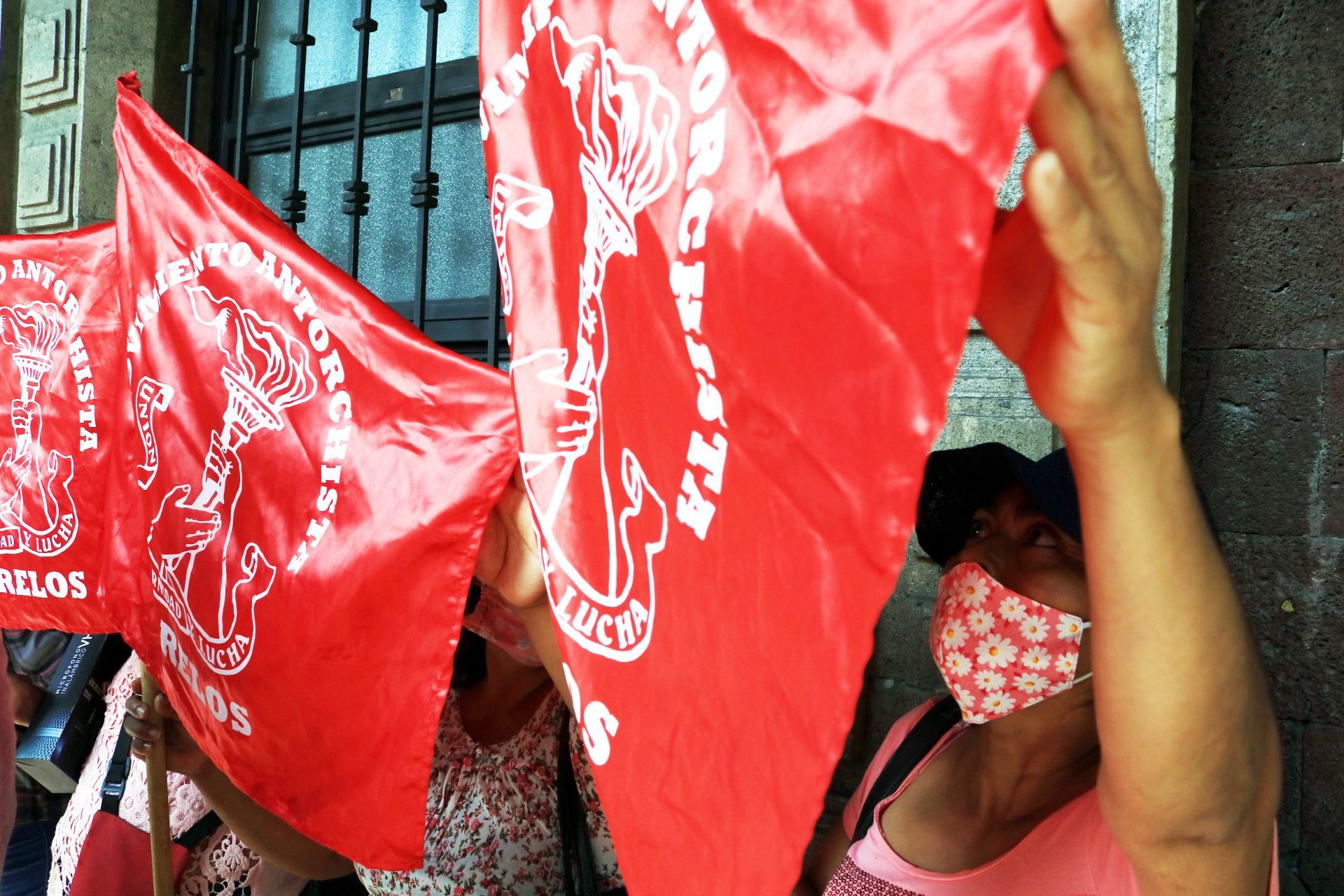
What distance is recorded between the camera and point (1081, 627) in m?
1.55

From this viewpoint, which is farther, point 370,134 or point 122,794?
point 370,134

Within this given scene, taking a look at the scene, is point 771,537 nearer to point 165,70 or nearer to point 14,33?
point 165,70

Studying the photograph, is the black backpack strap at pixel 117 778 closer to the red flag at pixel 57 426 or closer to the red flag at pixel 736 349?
the red flag at pixel 57 426

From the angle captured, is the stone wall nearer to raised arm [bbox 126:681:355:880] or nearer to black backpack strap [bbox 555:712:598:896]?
black backpack strap [bbox 555:712:598:896]

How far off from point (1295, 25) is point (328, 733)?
2.26 meters

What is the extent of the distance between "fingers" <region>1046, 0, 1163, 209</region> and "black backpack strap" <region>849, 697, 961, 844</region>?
4.91ft

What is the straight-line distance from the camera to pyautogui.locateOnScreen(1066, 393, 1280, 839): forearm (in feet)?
2.81

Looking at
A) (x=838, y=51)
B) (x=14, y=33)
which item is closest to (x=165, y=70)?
(x=14, y=33)

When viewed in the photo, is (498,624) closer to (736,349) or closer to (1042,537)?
(1042,537)

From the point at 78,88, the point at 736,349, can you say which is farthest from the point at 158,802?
the point at 78,88

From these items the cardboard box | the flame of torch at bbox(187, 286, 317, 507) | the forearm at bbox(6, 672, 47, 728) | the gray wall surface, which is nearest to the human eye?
the gray wall surface

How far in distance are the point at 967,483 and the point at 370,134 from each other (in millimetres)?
2748

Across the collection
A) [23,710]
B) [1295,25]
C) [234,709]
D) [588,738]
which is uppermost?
[1295,25]

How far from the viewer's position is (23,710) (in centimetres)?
291
